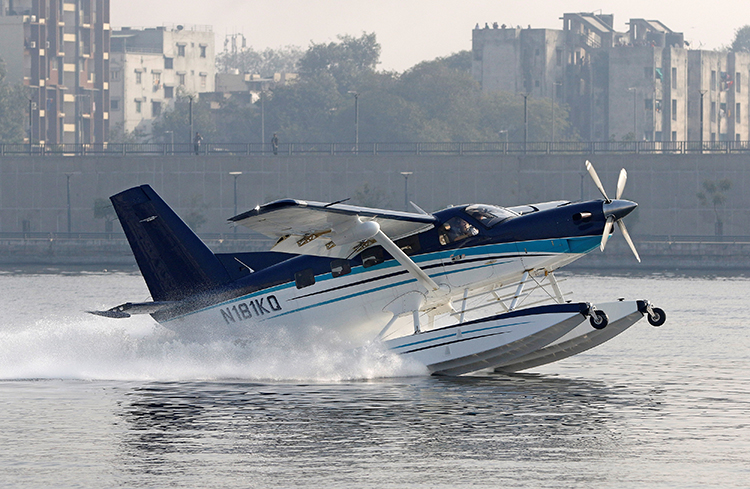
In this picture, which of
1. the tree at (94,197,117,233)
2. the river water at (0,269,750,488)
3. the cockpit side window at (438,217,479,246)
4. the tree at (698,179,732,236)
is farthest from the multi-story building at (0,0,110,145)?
the cockpit side window at (438,217,479,246)

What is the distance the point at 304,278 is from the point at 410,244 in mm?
1934

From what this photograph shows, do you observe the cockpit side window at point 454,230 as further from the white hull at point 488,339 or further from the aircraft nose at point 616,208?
the aircraft nose at point 616,208

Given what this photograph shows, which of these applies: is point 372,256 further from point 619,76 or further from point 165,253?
point 619,76

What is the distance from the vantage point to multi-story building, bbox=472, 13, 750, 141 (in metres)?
138

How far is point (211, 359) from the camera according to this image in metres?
23.2

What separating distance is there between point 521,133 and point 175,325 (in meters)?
113

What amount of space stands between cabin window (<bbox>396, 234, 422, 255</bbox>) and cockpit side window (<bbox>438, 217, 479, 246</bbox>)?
412mm

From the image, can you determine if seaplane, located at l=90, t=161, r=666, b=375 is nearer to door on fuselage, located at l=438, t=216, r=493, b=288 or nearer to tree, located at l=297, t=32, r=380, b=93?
door on fuselage, located at l=438, t=216, r=493, b=288

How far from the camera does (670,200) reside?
88375 millimetres

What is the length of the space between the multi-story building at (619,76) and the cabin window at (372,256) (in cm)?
11584

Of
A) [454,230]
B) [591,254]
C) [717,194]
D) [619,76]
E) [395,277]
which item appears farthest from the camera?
[619,76]

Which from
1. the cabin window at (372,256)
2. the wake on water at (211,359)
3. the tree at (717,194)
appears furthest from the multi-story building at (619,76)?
the cabin window at (372,256)

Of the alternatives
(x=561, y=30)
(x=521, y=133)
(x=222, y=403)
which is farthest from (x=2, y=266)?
(x=561, y=30)

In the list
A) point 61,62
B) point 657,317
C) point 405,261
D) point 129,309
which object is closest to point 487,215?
point 405,261
